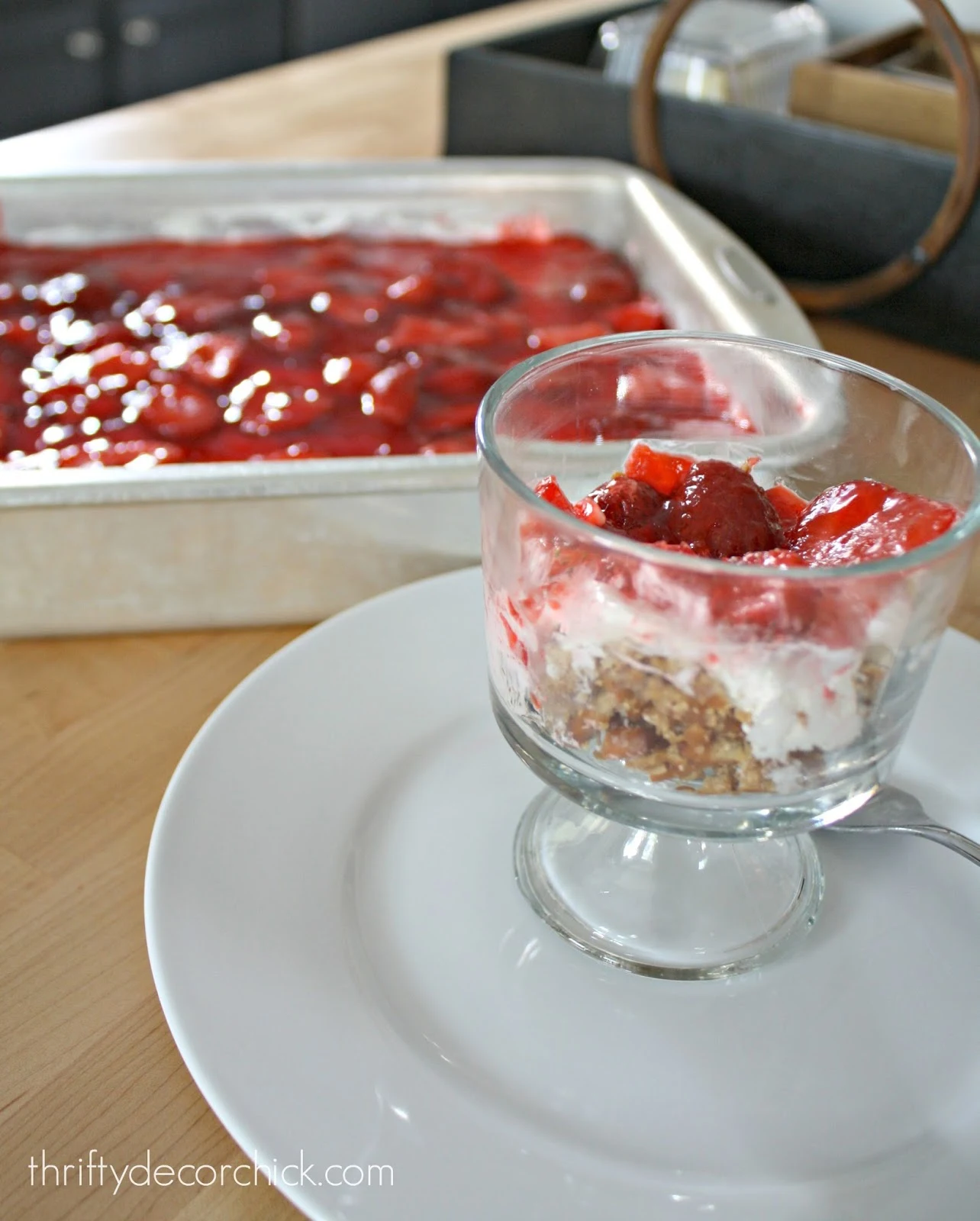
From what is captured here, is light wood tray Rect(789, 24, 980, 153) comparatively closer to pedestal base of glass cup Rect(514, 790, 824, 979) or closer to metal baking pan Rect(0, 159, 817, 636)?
metal baking pan Rect(0, 159, 817, 636)

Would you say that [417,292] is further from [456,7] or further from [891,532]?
[456,7]

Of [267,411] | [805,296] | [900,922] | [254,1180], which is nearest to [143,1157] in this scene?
[254,1180]

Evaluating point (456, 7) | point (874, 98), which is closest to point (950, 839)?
point (874, 98)

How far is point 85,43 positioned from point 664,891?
8.69ft

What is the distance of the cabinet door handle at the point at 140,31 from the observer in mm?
2707

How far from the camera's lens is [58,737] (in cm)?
69

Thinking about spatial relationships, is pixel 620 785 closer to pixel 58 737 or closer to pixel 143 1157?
pixel 143 1157

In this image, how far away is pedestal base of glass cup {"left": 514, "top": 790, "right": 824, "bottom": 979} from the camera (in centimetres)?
55

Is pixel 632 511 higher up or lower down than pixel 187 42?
higher up

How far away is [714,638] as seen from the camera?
0.44 metres

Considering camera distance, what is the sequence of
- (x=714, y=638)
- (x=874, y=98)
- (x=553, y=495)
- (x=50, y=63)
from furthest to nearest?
1. (x=50, y=63)
2. (x=874, y=98)
3. (x=553, y=495)
4. (x=714, y=638)

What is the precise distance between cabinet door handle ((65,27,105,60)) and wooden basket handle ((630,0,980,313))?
1.93 m

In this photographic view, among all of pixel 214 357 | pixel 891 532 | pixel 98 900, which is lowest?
pixel 98 900

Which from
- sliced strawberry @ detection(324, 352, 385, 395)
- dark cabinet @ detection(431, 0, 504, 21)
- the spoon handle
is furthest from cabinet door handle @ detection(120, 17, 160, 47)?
the spoon handle
